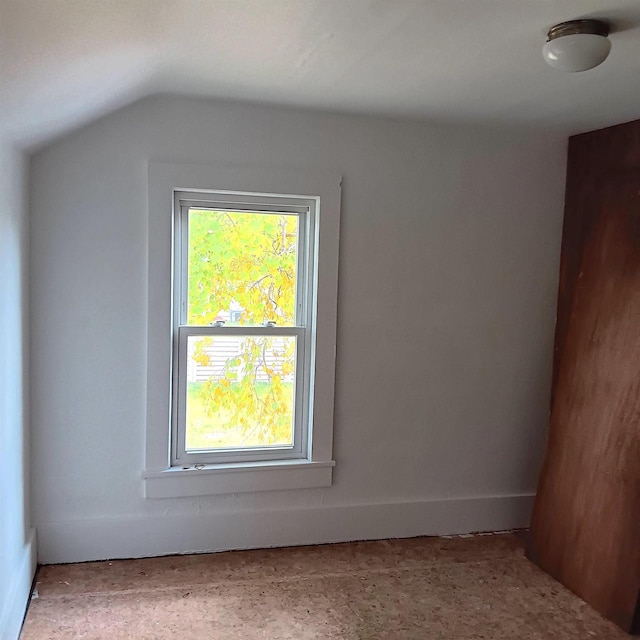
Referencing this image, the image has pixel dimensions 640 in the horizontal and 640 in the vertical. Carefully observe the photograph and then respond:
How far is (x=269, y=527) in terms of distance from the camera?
3311 millimetres

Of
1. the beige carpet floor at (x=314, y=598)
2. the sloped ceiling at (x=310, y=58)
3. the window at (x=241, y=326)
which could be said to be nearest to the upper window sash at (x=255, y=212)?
the window at (x=241, y=326)

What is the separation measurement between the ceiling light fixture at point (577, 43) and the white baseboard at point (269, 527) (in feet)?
7.80

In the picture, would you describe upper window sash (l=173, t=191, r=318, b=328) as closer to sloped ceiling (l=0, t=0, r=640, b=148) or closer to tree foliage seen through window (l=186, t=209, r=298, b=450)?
tree foliage seen through window (l=186, t=209, r=298, b=450)

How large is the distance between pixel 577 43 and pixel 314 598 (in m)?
2.39

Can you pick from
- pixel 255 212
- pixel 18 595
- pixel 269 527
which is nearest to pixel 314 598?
pixel 269 527

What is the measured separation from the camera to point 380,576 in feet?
10.1

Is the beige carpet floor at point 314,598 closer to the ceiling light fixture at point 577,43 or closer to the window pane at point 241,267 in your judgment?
the window pane at point 241,267

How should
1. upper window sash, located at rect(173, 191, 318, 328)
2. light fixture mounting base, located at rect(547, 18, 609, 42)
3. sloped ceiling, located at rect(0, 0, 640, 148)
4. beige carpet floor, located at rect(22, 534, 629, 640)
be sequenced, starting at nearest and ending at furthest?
1. sloped ceiling, located at rect(0, 0, 640, 148)
2. light fixture mounting base, located at rect(547, 18, 609, 42)
3. beige carpet floor, located at rect(22, 534, 629, 640)
4. upper window sash, located at rect(173, 191, 318, 328)

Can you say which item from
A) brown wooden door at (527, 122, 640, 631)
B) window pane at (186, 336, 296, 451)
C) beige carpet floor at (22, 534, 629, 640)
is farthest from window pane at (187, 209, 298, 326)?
brown wooden door at (527, 122, 640, 631)

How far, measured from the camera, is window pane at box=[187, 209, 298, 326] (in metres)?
3.16

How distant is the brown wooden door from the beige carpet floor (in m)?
0.17

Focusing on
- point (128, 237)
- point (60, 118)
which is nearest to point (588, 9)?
point (60, 118)

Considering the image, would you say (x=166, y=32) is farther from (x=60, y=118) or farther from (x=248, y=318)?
(x=248, y=318)

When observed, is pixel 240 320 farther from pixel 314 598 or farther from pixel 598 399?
pixel 598 399
